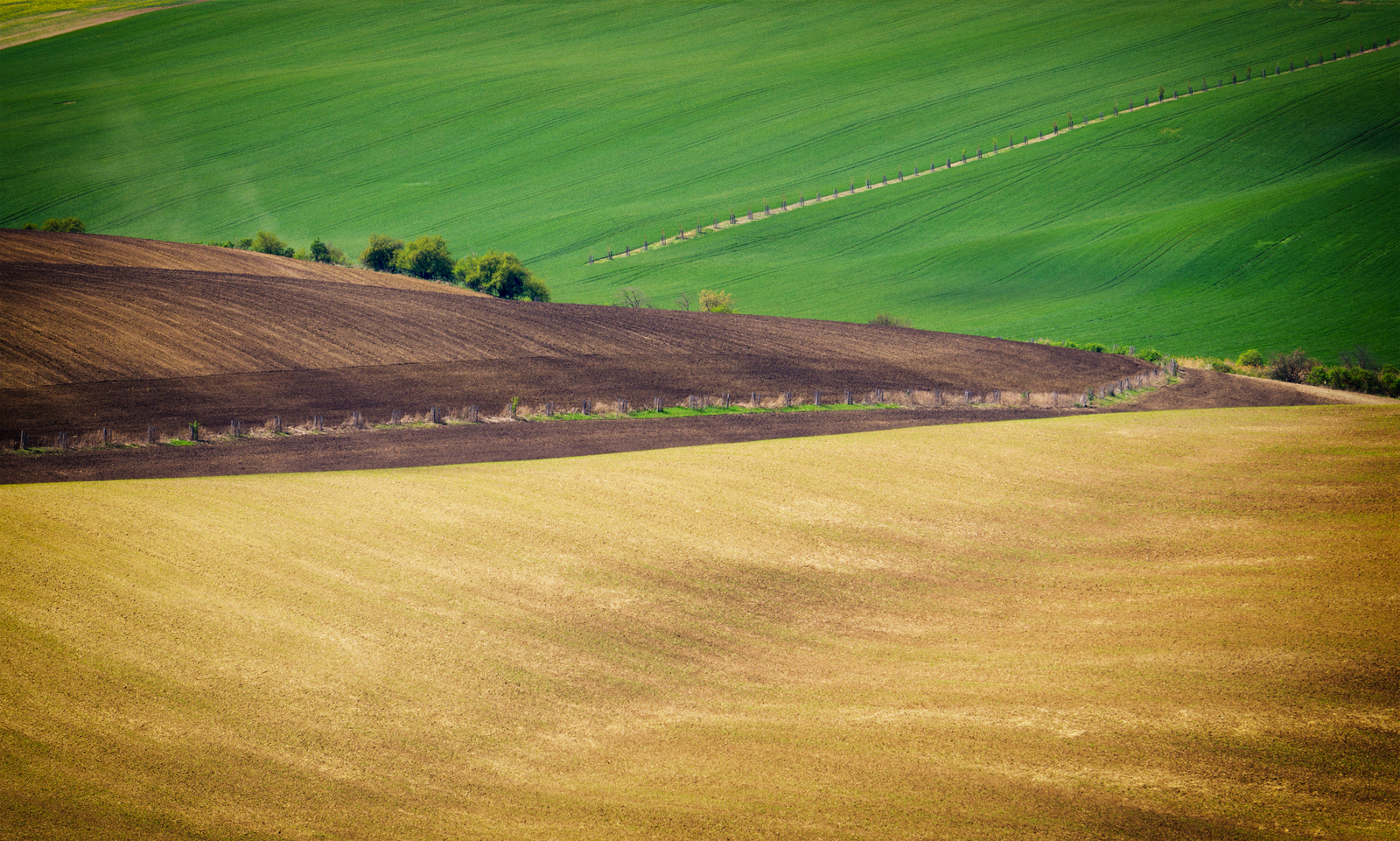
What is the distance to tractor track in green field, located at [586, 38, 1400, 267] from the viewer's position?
88250mm

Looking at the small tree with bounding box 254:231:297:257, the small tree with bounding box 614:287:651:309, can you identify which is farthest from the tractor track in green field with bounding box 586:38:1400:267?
the small tree with bounding box 254:231:297:257

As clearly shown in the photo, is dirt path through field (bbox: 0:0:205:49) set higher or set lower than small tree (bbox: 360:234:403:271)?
higher

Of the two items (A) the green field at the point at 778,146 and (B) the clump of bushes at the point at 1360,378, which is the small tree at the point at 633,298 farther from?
(B) the clump of bushes at the point at 1360,378

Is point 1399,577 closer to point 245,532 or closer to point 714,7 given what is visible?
point 245,532

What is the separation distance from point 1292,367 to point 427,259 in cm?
5867

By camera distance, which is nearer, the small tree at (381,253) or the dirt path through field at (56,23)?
the small tree at (381,253)

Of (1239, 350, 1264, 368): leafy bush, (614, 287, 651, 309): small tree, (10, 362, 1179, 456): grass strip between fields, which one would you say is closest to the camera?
(10, 362, 1179, 456): grass strip between fields

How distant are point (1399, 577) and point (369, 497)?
21.9 m

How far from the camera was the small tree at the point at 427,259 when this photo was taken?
244 ft

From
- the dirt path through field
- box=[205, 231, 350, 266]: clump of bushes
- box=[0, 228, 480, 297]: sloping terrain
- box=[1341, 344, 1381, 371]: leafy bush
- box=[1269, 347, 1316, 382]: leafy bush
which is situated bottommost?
→ box=[1269, 347, 1316, 382]: leafy bush

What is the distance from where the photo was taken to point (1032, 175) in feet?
314

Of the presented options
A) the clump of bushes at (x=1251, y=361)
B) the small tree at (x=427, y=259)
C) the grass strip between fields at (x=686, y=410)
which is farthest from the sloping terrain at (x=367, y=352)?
the small tree at (x=427, y=259)

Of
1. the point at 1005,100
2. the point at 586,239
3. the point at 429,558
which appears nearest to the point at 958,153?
the point at 1005,100

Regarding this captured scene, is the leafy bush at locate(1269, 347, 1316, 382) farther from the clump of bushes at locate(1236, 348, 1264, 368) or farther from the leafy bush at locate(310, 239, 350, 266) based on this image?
the leafy bush at locate(310, 239, 350, 266)
